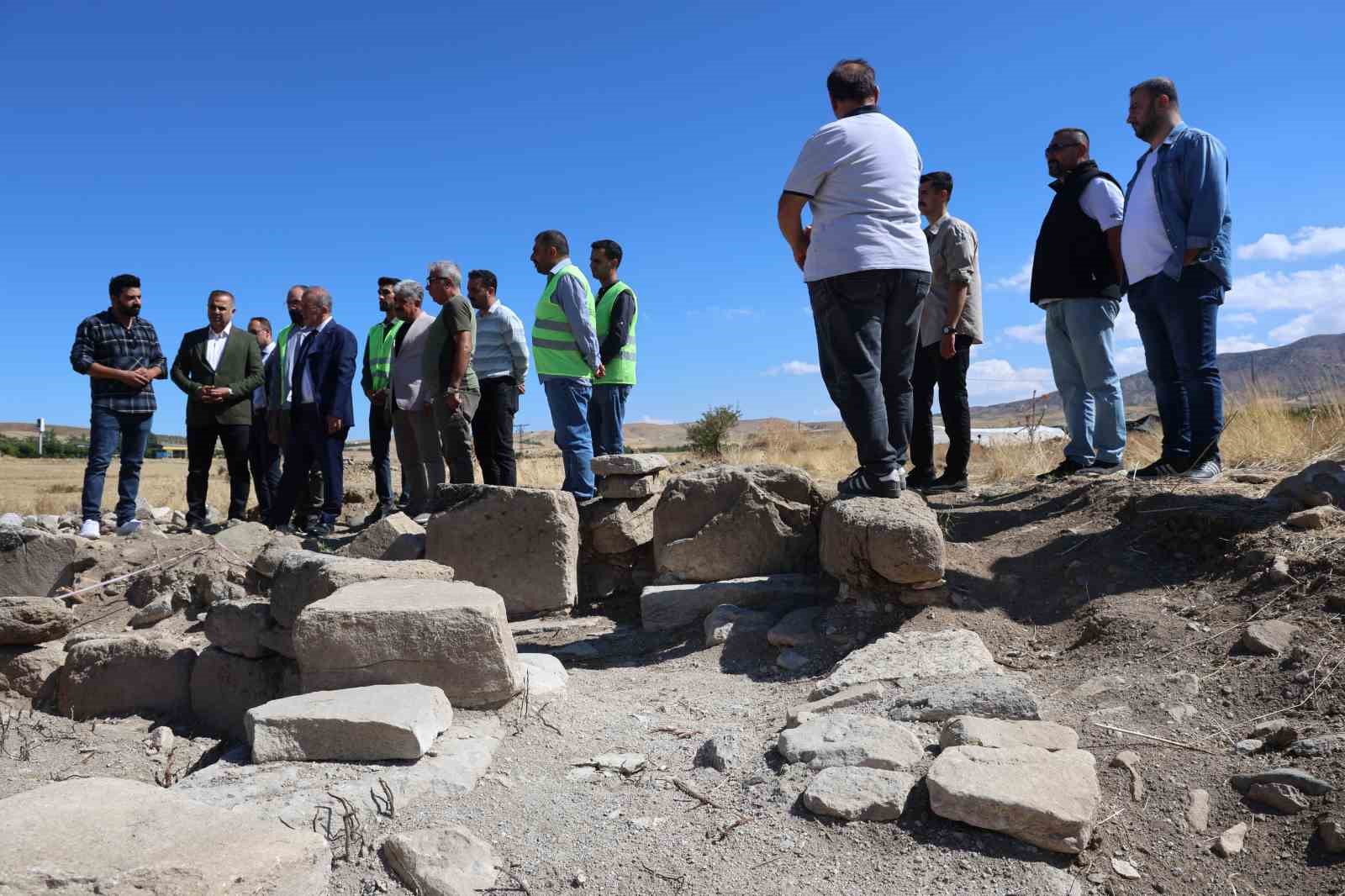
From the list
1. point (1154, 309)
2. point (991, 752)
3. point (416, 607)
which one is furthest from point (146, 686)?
point (1154, 309)

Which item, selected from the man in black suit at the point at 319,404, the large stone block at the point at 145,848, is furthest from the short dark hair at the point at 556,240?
the large stone block at the point at 145,848

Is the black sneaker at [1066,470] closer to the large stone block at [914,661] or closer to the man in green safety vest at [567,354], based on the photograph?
the large stone block at [914,661]

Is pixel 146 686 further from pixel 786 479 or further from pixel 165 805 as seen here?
pixel 786 479

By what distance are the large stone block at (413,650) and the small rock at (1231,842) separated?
2.21 m

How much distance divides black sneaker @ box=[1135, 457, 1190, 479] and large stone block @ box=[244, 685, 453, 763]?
3869 mm

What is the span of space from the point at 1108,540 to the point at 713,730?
6.83ft

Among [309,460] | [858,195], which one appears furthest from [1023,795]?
[309,460]

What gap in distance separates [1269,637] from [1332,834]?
0.97 meters

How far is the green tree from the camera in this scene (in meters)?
17.4

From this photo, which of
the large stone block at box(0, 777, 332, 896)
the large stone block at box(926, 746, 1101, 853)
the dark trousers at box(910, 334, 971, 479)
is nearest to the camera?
the large stone block at box(0, 777, 332, 896)

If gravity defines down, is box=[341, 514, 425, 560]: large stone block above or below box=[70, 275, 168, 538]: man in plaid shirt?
below

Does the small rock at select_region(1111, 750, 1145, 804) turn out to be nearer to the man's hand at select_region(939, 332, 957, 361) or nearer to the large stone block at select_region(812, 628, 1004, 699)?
the large stone block at select_region(812, 628, 1004, 699)

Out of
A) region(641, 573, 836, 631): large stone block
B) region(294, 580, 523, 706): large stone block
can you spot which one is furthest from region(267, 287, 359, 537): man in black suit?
region(294, 580, 523, 706): large stone block

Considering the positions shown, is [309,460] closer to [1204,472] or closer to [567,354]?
[567,354]
